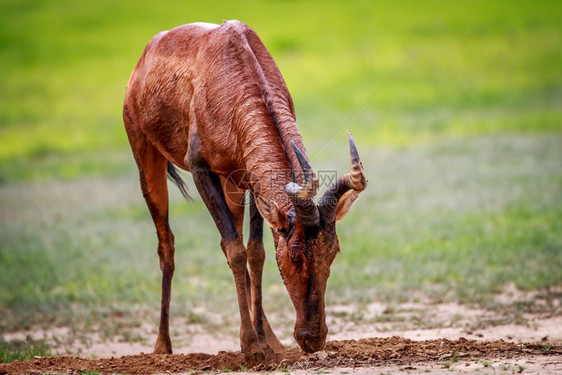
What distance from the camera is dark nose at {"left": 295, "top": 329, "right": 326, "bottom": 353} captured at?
266 inches

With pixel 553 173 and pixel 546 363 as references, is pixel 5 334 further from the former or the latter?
pixel 553 173

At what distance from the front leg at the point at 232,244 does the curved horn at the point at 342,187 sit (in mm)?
1296

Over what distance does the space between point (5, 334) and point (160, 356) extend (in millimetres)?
3088

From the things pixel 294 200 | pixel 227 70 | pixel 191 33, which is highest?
pixel 191 33

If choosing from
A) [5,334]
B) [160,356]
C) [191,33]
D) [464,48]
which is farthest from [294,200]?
[464,48]

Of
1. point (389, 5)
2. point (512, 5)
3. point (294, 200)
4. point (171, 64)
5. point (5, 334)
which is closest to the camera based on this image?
point (294, 200)

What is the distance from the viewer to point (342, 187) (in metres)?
6.67

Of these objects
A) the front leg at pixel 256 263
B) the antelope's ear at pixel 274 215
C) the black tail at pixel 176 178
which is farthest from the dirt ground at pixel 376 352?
the black tail at pixel 176 178

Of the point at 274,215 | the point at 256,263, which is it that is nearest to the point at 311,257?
the point at 274,215

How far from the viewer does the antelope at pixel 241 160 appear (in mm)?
6781

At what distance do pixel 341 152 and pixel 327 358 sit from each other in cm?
1765

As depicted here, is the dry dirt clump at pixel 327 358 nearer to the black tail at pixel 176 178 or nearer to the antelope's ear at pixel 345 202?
the antelope's ear at pixel 345 202

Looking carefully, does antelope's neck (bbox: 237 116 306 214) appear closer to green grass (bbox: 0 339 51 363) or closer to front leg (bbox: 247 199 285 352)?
front leg (bbox: 247 199 285 352)

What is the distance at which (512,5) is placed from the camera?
143 ft
